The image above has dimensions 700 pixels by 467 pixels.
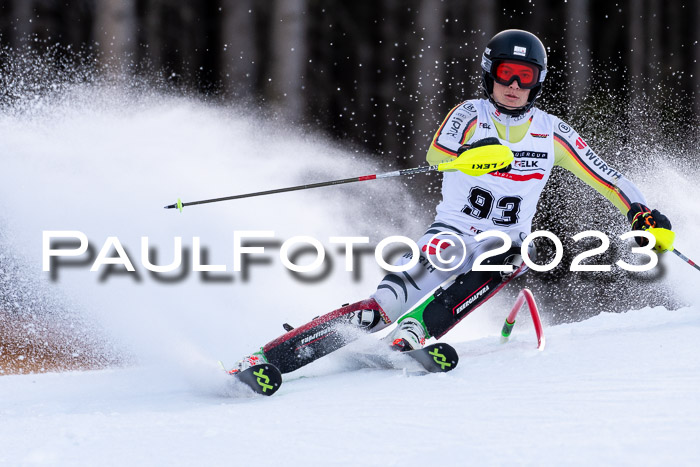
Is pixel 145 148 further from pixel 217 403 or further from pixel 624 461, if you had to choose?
Result: pixel 624 461

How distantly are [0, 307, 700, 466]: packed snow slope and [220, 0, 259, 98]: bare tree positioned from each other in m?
8.93

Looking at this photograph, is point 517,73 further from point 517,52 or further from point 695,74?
point 695,74

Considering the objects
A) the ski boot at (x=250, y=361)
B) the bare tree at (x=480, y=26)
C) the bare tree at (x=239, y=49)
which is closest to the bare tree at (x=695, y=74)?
the bare tree at (x=480, y=26)

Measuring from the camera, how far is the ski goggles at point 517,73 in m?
3.10

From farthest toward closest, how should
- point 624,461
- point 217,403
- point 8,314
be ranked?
1. point 8,314
2. point 217,403
3. point 624,461

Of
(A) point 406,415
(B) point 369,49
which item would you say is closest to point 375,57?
(B) point 369,49

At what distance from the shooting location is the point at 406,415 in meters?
2.03

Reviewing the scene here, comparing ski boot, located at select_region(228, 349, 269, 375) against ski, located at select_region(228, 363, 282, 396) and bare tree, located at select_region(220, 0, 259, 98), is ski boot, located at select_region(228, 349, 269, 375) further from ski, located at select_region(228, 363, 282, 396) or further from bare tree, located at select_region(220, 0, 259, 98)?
bare tree, located at select_region(220, 0, 259, 98)

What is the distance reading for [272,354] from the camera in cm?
282

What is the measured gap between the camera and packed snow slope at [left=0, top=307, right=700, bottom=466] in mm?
1693

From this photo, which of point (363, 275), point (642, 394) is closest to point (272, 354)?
point (642, 394)

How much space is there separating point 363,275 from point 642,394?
376 cm

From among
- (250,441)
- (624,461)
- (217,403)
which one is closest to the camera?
(624,461)

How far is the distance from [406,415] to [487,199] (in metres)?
1.40
